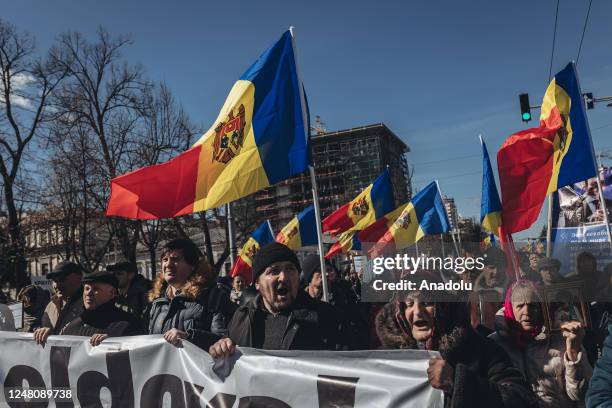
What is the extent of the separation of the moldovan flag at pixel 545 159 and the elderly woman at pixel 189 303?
318 cm

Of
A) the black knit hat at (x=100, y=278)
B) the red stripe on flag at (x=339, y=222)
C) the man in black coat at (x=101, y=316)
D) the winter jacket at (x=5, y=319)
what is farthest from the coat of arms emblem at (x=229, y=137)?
the red stripe on flag at (x=339, y=222)

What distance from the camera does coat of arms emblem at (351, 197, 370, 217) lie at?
32.5 ft

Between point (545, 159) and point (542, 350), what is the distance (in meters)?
3.35

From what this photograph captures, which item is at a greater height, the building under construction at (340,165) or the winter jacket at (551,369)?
the building under construction at (340,165)

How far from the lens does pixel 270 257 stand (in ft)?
10.5

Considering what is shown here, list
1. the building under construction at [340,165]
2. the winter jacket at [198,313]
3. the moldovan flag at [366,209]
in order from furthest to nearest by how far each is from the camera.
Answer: the building under construction at [340,165] → the moldovan flag at [366,209] → the winter jacket at [198,313]

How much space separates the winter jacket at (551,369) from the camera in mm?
2568

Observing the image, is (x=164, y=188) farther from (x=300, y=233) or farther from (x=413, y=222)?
(x=413, y=222)

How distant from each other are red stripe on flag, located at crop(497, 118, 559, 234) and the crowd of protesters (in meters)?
0.69

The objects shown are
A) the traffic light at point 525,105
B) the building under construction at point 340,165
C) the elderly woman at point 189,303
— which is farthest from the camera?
the building under construction at point 340,165

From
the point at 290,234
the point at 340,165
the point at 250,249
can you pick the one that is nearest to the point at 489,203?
the point at 290,234

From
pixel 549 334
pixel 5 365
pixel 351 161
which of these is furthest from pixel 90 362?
pixel 351 161

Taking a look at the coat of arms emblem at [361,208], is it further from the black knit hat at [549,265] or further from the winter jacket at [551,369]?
the winter jacket at [551,369]

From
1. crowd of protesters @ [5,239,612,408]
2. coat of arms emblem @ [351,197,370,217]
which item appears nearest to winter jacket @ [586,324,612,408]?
crowd of protesters @ [5,239,612,408]
